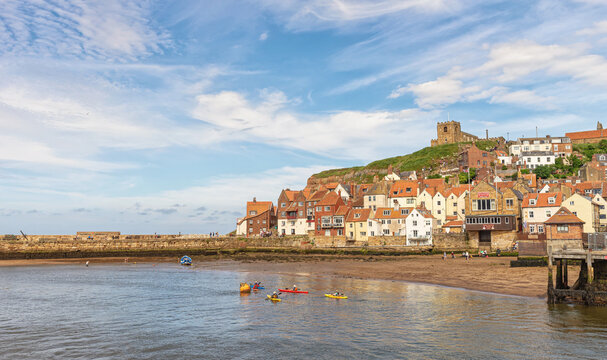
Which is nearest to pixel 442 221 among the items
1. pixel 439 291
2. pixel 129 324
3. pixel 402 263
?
pixel 402 263

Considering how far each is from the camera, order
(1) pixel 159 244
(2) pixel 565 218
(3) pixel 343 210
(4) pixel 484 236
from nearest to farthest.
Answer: (2) pixel 565 218
(4) pixel 484 236
(3) pixel 343 210
(1) pixel 159 244

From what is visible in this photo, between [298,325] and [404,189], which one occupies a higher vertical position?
[404,189]

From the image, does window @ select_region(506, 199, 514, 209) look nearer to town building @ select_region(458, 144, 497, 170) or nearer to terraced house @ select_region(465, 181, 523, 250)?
terraced house @ select_region(465, 181, 523, 250)

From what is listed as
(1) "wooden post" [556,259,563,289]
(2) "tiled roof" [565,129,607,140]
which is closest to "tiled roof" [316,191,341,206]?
(1) "wooden post" [556,259,563,289]

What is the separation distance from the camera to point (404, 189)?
95125 millimetres

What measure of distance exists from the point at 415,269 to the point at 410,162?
111 metres

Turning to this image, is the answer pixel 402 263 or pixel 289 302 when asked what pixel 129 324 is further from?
pixel 402 263

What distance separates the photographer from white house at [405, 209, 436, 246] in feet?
262

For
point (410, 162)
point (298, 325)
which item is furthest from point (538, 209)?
point (410, 162)

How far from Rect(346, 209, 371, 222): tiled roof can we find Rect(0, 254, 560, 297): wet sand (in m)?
13.2

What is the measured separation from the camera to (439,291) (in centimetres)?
4031

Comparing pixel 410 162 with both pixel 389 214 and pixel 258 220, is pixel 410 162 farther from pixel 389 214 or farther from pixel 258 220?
pixel 389 214

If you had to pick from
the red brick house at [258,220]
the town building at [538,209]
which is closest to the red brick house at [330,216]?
the red brick house at [258,220]

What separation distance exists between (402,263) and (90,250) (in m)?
67.2
